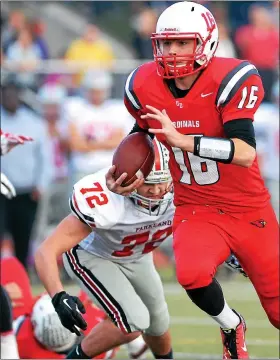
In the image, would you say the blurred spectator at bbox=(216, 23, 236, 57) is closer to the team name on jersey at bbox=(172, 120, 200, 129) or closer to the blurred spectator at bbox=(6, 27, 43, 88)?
the blurred spectator at bbox=(6, 27, 43, 88)

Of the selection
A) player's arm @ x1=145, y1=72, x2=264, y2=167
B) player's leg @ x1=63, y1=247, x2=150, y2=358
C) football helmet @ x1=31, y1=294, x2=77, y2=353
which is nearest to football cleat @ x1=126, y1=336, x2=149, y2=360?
football helmet @ x1=31, y1=294, x2=77, y2=353

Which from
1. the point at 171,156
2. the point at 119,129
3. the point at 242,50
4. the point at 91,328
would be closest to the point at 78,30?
the point at 242,50

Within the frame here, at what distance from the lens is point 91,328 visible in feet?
20.1

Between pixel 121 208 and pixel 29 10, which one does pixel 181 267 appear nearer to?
pixel 121 208

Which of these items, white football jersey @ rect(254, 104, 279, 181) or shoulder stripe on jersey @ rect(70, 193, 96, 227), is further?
white football jersey @ rect(254, 104, 279, 181)

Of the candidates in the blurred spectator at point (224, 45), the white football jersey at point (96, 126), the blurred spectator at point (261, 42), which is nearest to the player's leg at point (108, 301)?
the white football jersey at point (96, 126)

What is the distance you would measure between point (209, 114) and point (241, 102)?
18 cm

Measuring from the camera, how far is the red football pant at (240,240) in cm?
480

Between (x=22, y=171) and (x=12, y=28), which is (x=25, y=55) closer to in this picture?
(x=12, y=28)

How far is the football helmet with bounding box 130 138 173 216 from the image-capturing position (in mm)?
5211

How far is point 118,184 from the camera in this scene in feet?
16.3

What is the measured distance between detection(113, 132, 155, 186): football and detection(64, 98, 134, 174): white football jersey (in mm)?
5016

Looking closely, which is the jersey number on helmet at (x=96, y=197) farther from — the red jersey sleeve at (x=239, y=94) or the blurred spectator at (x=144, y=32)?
the blurred spectator at (x=144, y=32)

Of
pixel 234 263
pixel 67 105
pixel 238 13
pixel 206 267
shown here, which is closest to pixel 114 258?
pixel 234 263
